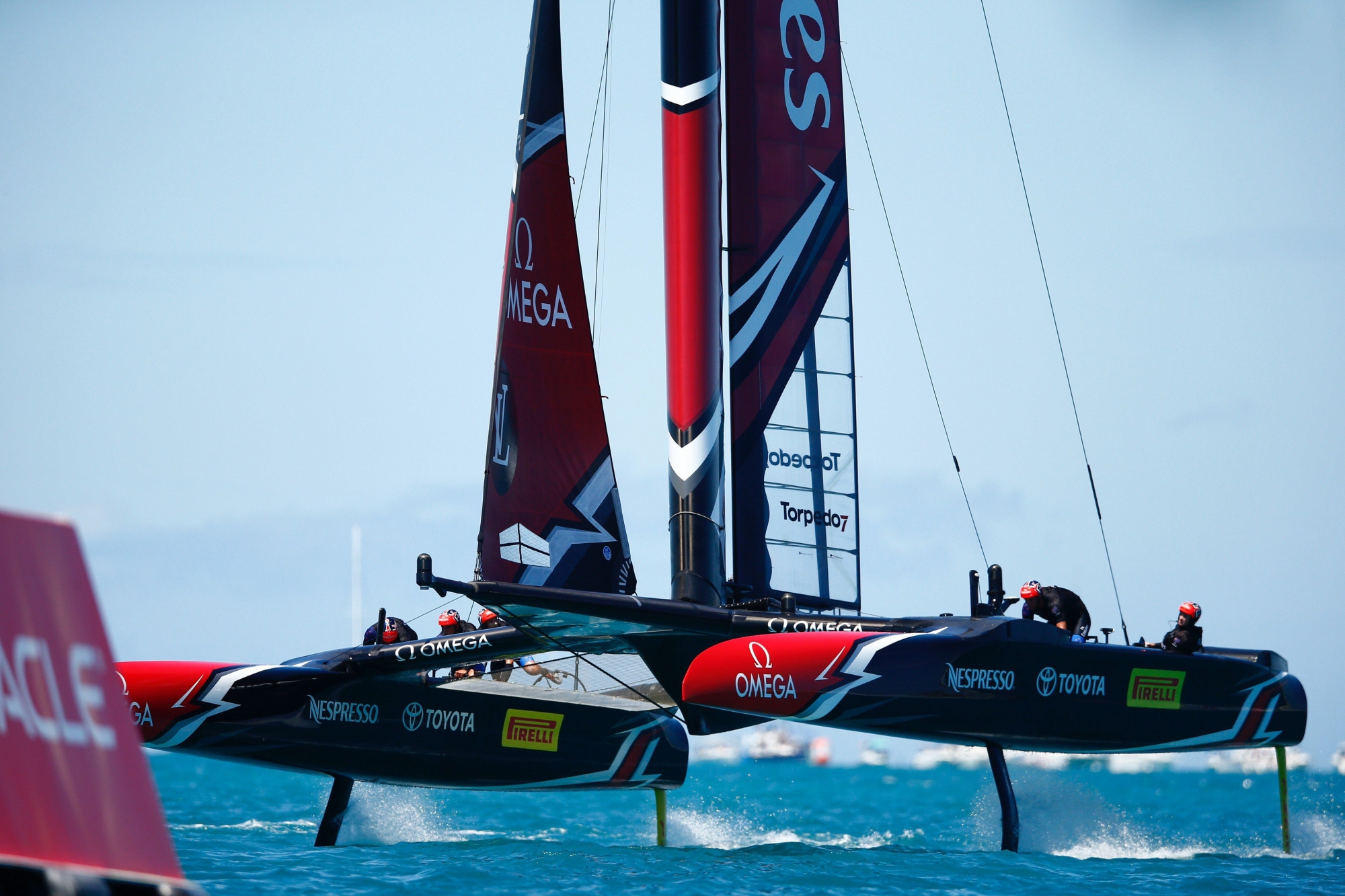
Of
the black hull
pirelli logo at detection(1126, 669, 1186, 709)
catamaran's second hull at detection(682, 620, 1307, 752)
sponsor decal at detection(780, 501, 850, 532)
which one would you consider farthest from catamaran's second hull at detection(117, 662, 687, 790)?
pirelli logo at detection(1126, 669, 1186, 709)

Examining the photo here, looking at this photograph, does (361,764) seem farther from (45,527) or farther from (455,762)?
(45,527)

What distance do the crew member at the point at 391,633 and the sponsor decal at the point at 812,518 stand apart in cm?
278

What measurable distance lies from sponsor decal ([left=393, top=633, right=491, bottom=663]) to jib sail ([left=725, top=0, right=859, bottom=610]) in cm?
190

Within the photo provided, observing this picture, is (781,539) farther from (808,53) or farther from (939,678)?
(808,53)

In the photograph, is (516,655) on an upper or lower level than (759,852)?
upper

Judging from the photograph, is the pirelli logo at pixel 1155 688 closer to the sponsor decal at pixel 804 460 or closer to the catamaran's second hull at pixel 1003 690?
the catamaran's second hull at pixel 1003 690

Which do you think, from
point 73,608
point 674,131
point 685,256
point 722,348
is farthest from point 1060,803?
point 73,608

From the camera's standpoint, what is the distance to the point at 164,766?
5944cm

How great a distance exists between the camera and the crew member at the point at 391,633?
34.7 feet

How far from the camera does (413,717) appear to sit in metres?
10.3

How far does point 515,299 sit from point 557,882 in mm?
3571

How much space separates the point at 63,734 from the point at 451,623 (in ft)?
25.7

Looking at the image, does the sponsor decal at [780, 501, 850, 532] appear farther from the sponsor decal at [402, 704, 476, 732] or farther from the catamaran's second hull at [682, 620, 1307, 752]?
the sponsor decal at [402, 704, 476, 732]

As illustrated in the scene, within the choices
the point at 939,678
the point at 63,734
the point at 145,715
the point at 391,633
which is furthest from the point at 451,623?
the point at 63,734
